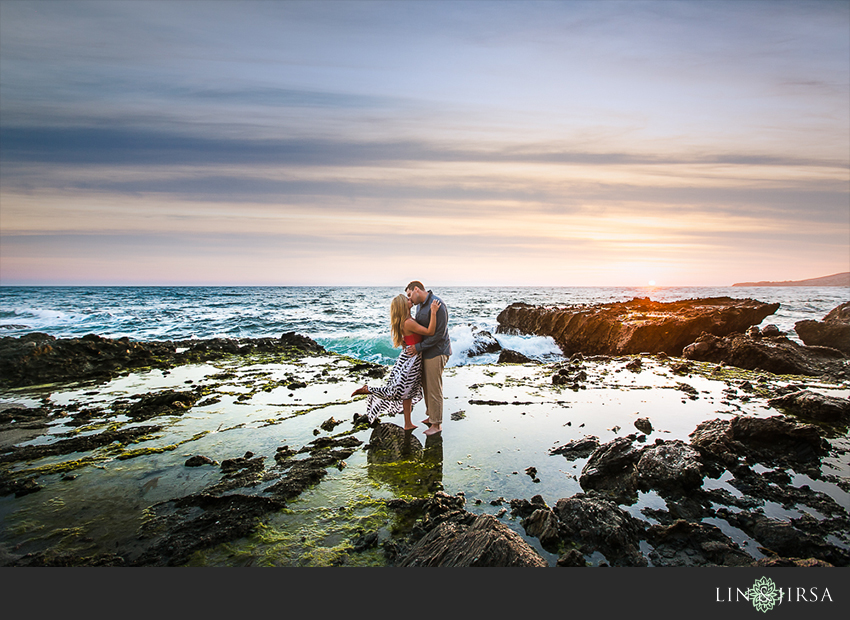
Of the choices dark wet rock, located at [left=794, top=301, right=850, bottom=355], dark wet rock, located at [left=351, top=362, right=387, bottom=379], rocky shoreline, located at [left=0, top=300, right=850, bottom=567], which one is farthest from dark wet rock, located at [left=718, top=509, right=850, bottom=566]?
dark wet rock, located at [left=794, top=301, right=850, bottom=355]

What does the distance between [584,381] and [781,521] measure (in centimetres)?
615

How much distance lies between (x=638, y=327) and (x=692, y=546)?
47.5 ft

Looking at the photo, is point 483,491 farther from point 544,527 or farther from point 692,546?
point 692,546

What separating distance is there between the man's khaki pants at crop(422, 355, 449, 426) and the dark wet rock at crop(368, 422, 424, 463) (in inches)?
20.1

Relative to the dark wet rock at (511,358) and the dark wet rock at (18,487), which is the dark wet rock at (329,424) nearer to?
the dark wet rock at (18,487)

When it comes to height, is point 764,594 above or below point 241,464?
above

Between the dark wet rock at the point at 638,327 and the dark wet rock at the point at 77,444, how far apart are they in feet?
54.3

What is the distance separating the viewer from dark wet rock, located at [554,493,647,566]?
3.45 m

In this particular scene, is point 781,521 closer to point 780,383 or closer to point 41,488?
point 780,383

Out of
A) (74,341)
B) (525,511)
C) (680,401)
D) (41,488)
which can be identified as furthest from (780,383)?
(74,341)

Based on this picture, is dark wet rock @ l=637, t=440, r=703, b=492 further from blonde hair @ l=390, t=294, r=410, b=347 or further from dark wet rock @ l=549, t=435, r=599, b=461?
blonde hair @ l=390, t=294, r=410, b=347

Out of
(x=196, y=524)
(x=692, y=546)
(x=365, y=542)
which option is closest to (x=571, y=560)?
(x=692, y=546)

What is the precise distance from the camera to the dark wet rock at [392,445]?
5.73m

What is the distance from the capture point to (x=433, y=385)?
659 centimetres
